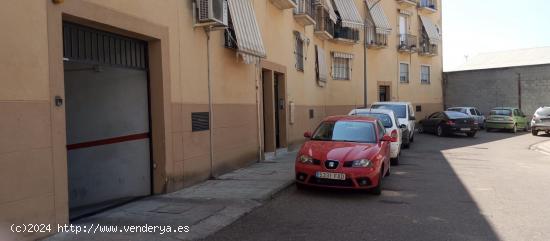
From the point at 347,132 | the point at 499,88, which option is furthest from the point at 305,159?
the point at 499,88

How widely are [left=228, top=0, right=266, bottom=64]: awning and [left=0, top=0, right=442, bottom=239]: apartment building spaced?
58 mm

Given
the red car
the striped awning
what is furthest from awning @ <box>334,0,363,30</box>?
the red car

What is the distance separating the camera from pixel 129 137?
8430mm

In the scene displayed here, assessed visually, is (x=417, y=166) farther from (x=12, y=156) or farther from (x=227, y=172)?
(x=12, y=156)

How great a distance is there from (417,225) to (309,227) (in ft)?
5.13

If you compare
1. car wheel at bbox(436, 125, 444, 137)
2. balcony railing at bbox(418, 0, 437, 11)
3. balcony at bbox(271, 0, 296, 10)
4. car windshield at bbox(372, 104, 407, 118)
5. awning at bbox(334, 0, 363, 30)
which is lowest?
car wheel at bbox(436, 125, 444, 137)

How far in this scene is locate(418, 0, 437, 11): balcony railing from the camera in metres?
31.4

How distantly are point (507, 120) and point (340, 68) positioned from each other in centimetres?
1098

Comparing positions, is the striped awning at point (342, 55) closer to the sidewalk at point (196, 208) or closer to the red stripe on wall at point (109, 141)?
the sidewalk at point (196, 208)

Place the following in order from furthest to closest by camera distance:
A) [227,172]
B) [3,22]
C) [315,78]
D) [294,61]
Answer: [315,78] < [294,61] < [227,172] < [3,22]

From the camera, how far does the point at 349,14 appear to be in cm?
2414

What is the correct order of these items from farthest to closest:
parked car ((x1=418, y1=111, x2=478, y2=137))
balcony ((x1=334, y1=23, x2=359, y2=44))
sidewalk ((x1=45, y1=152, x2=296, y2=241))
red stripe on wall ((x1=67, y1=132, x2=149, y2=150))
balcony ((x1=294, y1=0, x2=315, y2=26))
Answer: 1. balcony ((x1=334, y1=23, x2=359, y2=44))
2. parked car ((x1=418, y1=111, x2=478, y2=137))
3. balcony ((x1=294, y1=0, x2=315, y2=26))
4. red stripe on wall ((x1=67, y1=132, x2=149, y2=150))
5. sidewalk ((x1=45, y1=152, x2=296, y2=241))

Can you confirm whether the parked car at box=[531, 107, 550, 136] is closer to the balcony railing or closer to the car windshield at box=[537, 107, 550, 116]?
the car windshield at box=[537, 107, 550, 116]

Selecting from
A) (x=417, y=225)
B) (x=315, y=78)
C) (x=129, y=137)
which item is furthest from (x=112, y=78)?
(x=315, y=78)
